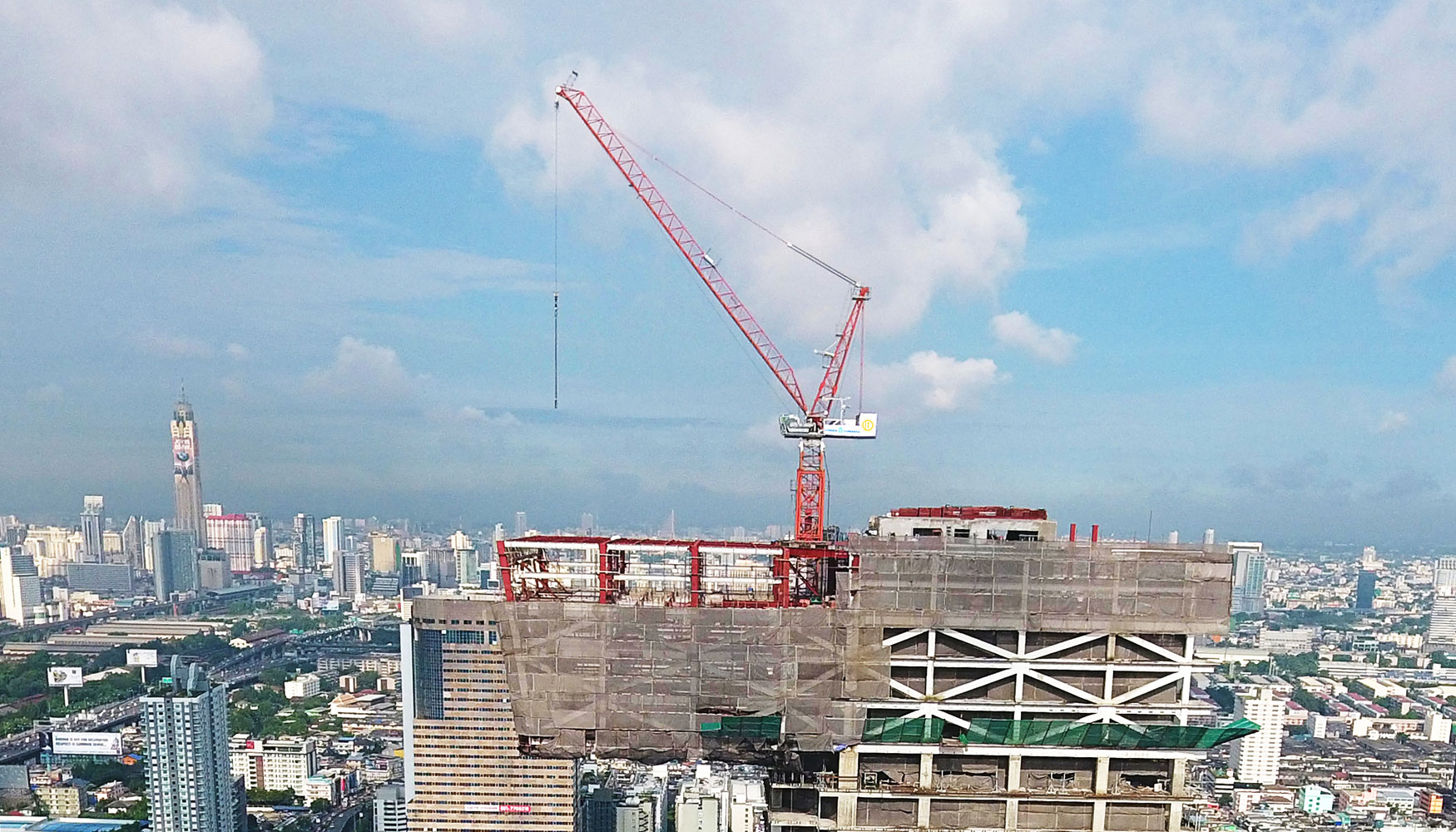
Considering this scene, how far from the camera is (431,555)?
102 m

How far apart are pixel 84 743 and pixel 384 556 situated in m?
59.0

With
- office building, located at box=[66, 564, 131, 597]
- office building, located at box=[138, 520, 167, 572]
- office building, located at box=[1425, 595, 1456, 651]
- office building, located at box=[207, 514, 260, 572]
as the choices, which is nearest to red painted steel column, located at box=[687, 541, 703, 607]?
office building, located at box=[138, 520, 167, 572]

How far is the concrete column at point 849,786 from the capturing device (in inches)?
439

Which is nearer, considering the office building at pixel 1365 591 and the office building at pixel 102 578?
the office building at pixel 102 578

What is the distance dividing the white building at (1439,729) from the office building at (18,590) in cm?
14875

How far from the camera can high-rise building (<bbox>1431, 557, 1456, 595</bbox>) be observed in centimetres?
10256

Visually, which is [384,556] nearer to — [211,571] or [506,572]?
[211,571]

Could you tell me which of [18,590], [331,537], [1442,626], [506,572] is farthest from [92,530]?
[1442,626]

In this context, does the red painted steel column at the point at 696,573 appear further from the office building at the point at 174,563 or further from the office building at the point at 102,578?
the office building at the point at 102,578

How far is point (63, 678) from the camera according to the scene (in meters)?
62.7

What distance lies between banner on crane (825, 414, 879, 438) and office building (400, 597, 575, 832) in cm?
2723

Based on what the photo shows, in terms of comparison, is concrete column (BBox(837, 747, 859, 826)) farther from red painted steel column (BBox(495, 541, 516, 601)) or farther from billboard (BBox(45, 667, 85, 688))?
billboard (BBox(45, 667, 85, 688))

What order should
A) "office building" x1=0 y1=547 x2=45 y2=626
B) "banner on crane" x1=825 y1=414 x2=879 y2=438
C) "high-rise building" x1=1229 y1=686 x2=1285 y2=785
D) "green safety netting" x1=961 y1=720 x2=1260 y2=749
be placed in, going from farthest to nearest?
"office building" x1=0 y1=547 x2=45 y2=626 → "high-rise building" x1=1229 y1=686 x2=1285 y2=785 → "banner on crane" x1=825 y1=414 x2=879 y2=438 → "green safety netting" x1=961 y1=720 x2=1260 y2=749

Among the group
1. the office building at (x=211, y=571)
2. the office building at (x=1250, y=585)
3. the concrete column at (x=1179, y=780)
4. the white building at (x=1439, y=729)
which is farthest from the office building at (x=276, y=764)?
the office building at (x=1250, y=585)
